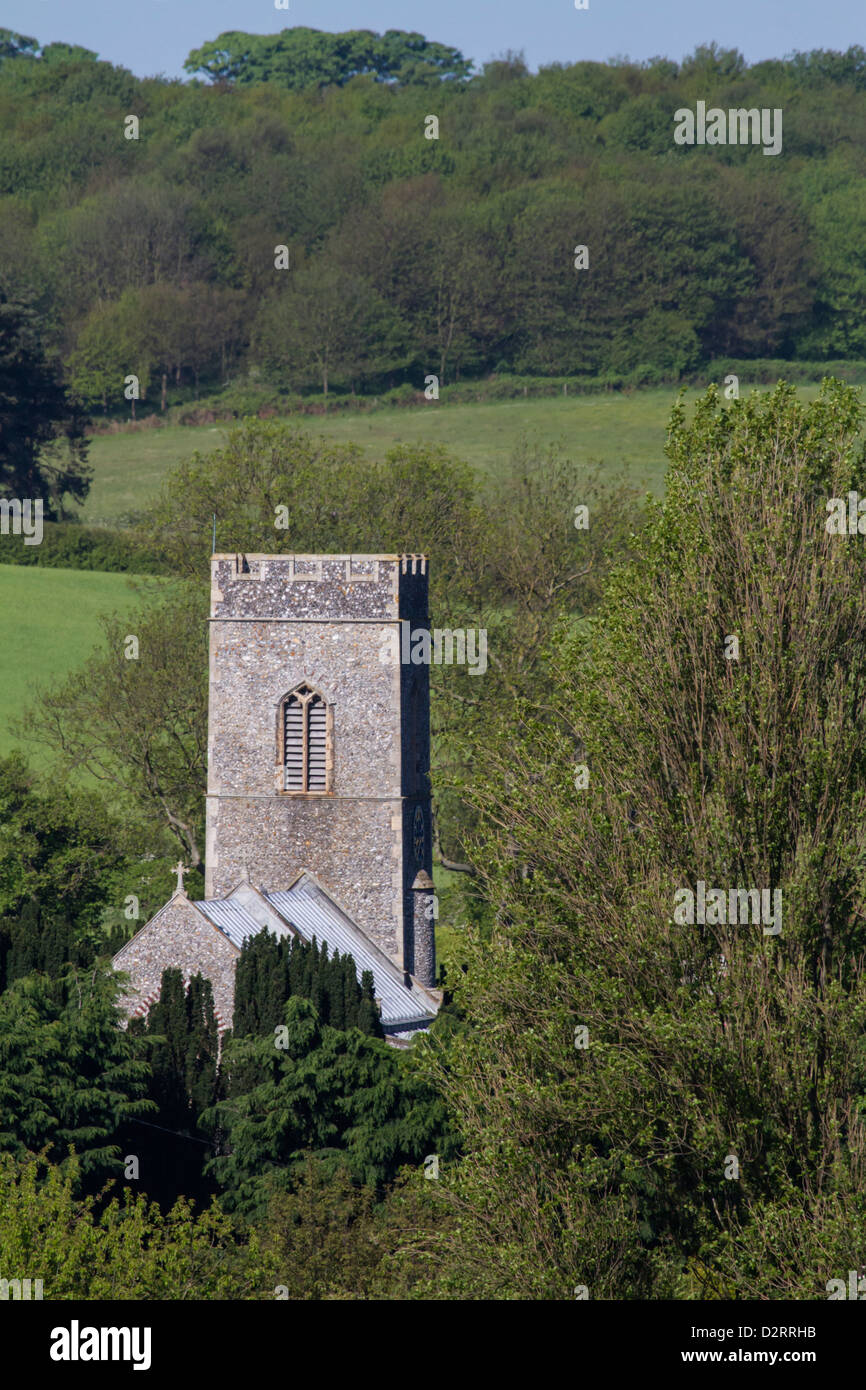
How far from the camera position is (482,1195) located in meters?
26.2

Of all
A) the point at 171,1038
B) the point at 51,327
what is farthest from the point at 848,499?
the point at 51,327

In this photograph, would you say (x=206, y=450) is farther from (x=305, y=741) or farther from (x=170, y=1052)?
(x=170, y=1052)

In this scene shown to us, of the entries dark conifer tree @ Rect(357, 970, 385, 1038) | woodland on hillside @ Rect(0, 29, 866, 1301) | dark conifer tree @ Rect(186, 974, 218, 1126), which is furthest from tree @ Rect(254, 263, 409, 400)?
dark conifer tree @ Rect(186, 974, 218, 1126)

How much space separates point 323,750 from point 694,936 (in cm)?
2332

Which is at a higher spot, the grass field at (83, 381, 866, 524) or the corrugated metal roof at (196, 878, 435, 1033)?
the grass field at (83, 381, 866, 524)

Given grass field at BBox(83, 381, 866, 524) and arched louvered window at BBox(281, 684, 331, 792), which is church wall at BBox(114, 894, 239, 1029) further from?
grass field at BBox(83, 381, 866, 524)

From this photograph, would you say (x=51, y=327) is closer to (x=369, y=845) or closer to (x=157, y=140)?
(x=157, y=140)

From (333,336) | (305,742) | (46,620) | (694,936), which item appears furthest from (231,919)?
(333,336)

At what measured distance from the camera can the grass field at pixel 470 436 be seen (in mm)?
102625

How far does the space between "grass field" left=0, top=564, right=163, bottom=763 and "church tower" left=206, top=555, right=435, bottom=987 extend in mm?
23804

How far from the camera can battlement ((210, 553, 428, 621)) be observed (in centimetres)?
4869

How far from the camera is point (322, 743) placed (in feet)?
160
